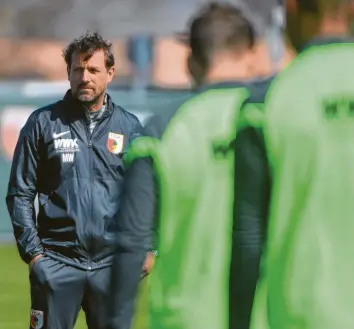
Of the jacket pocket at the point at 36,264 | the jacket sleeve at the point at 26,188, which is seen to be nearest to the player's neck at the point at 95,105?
the jacket sleeve at the point at 26,188

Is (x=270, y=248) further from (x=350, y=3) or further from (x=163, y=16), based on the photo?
(x=163, y=16)

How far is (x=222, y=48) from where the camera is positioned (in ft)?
9.34

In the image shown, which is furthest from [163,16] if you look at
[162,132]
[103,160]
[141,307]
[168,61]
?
[162,132]

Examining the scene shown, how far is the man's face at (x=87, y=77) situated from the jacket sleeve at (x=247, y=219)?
2.82 meters

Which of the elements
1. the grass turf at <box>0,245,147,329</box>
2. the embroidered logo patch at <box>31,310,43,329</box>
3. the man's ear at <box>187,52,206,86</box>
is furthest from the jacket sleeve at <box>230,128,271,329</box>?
the grass turf at <box>0,245,147,329</box>

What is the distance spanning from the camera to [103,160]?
17.7 feet

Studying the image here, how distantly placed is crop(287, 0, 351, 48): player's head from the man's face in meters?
2.85

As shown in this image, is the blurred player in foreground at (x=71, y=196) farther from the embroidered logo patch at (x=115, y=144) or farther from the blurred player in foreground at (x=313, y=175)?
the blurred player in foreground at (x=313, y=175)

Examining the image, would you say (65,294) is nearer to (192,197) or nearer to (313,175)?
(192,197)

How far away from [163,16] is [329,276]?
15.2 m

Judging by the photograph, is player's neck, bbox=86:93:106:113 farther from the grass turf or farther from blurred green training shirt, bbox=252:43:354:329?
blurred green training shirt, bbox=252:43:354:329

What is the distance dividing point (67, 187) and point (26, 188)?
0.20 m

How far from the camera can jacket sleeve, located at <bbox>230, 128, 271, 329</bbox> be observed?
8.45 feet

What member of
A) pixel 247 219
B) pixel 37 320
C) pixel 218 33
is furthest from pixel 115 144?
pixel 247 219
